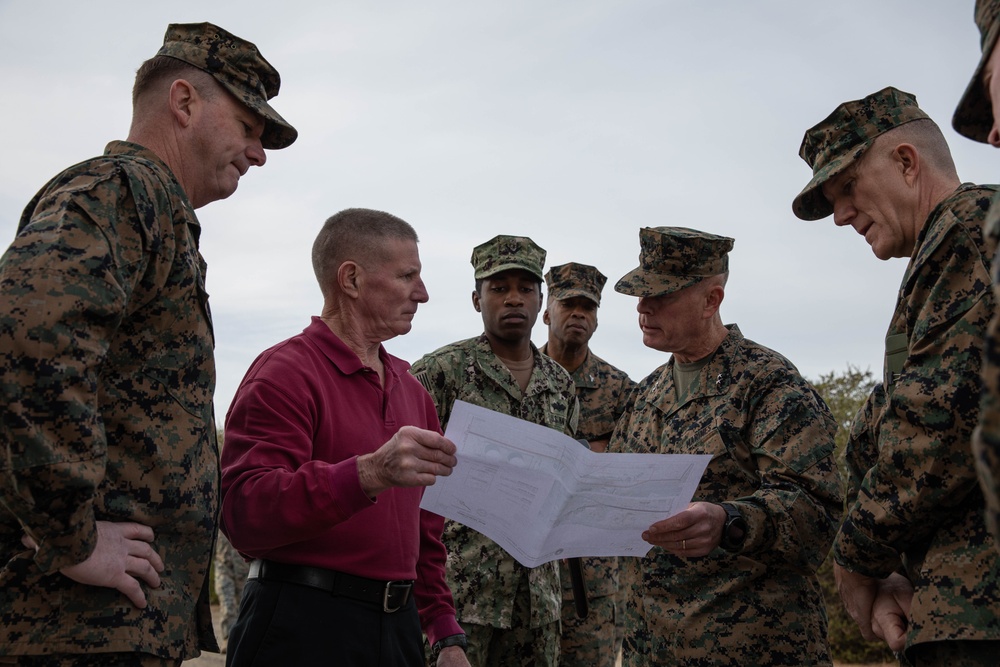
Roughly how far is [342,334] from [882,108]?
2263mm

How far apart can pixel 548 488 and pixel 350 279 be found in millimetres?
1189

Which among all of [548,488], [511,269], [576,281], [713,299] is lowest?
[548,488]

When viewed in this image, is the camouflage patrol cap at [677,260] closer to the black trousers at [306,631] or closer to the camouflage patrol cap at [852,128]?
the camouflage patrol cap at [852,128]

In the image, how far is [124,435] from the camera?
2389 millimetres

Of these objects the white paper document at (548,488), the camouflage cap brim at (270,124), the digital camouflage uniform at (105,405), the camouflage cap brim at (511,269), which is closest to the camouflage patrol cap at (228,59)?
the camouflage cap brim at (270,124)

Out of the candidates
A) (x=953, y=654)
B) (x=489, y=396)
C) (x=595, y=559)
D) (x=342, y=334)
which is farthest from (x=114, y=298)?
(x=595, y=559)

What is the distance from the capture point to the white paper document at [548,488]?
113 inches

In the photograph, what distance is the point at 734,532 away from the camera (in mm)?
3516

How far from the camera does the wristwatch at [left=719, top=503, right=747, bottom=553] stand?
3.51 metres

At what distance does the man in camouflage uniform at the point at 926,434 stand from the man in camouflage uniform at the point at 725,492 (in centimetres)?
47

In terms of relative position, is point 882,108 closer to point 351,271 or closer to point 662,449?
point 662,449

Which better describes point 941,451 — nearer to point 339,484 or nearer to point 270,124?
point 339,484

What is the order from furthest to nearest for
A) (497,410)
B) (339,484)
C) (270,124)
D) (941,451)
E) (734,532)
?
(497,410) → (734,532) → (270,124) → (339,484) → (941,451)

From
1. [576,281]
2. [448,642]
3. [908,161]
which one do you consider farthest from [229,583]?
[908,161]
